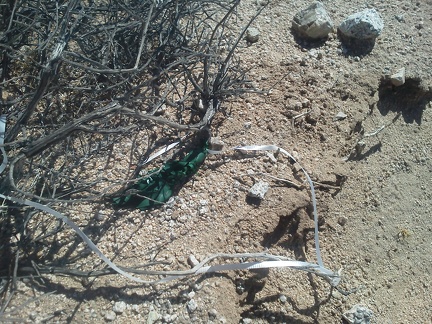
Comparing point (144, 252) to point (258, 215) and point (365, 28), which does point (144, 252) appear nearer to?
point (258, 215)

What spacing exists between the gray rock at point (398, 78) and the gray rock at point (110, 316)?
1.97 meters

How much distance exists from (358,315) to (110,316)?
3.39ft

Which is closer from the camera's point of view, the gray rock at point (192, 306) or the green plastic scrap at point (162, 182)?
the gray rock at point (192, 306)

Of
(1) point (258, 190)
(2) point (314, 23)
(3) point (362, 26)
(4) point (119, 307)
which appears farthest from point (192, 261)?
(3) point (362, 26)

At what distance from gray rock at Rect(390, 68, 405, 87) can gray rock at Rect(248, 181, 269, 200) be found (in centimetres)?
112

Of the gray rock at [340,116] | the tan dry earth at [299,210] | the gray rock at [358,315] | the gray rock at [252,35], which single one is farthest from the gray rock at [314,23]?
the gray rock at [358,315]

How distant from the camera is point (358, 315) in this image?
7.23 ft

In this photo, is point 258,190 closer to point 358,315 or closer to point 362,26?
point 358,315

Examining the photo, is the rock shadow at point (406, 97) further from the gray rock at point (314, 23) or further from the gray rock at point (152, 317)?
the gray rock at point (152, 317)

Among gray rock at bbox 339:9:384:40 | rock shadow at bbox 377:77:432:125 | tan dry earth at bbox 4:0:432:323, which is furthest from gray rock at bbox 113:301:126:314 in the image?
gray rock at bbox 339:9:384:40

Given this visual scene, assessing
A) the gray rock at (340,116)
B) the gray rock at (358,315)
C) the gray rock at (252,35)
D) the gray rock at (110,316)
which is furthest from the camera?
the gray rock at (252,35)

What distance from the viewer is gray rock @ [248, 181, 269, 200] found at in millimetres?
2258

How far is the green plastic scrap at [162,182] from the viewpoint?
87.2 inches

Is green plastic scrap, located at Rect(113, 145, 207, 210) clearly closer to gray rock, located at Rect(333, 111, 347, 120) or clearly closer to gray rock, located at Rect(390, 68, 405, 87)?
gray rock, located at Rect(333, 111, 347, 120)
